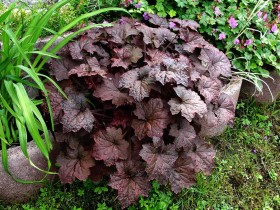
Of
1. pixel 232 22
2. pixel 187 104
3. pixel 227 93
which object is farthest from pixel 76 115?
pixel 232 22

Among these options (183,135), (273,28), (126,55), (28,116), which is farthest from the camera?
(273,28)

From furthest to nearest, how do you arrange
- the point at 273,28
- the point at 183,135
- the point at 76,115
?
1. the point at 273,28
2. the point at 183,135
3. the point at 76,115

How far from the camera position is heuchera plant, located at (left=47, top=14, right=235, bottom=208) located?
7.01 ft

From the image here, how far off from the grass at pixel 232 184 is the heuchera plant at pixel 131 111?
0.91 ft

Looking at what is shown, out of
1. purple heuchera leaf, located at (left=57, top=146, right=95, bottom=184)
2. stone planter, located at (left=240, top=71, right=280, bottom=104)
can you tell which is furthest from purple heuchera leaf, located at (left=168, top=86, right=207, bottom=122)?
stone planter, located at (left=240, top=71, right=280, bottom=104)

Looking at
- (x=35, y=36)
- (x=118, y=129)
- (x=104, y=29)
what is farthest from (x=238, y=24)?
(x=35, y=36)

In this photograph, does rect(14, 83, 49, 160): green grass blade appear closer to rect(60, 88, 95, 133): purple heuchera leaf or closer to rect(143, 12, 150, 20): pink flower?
rect(60, 88, 95, 133): purple heuchera leaf

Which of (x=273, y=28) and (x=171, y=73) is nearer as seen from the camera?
(x=171, y=73)

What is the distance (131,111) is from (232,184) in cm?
99

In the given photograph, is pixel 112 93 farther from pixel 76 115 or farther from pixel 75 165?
pixel 75 165

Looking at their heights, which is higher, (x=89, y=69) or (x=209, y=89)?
(x=89, y=69)

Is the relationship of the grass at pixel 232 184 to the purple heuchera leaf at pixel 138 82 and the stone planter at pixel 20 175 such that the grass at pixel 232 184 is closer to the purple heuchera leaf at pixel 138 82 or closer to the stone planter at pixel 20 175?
the stone planter at pixel 20 175

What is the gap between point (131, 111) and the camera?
2250mm

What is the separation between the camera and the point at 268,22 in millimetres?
3029
